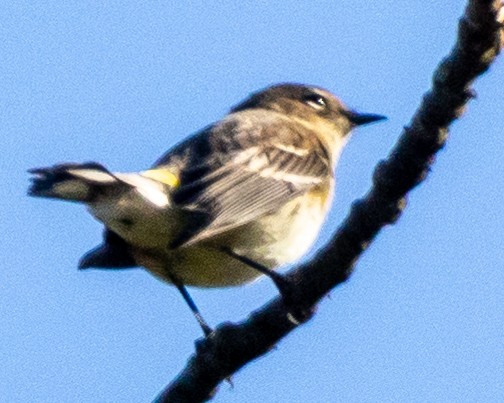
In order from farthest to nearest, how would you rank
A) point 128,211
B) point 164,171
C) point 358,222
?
point 164,171
point 128,211
point 358,222

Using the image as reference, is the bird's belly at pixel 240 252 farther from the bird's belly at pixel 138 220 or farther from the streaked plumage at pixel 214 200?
the bird's belly at pixel 138 220

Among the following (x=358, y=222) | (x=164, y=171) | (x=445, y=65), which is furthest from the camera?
(x=164, y=171)

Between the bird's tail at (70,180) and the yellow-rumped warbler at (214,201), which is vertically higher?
the bird's tail at (70,180)

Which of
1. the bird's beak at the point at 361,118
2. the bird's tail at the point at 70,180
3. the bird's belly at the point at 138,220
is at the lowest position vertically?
the bird's beak at the point at 361,118

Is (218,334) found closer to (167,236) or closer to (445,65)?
(167,236)

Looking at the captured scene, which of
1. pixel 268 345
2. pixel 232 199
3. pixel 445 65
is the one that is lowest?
pixel 268 345

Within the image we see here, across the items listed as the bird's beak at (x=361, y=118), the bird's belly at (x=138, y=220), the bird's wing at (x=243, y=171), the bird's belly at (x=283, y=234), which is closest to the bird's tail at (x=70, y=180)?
the bird's belly at (x=138, y=220)

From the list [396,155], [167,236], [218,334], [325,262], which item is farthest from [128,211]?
[396,155]

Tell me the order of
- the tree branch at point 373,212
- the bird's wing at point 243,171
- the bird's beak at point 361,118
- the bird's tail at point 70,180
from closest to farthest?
the tree branch at point 373,212 < the bird's tail at point 70,180 < the bird's wing at point 243,171 < the bird's beak at point 361,118
